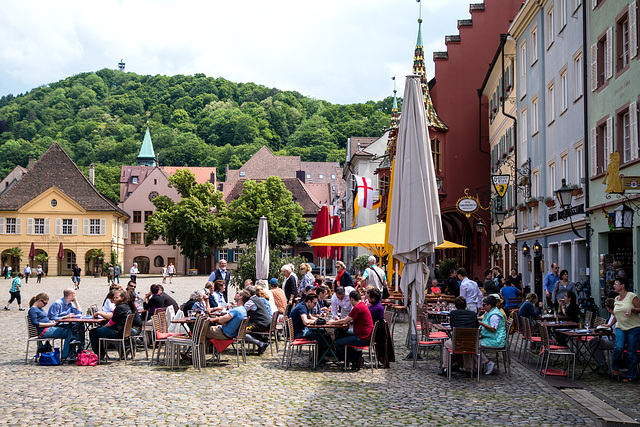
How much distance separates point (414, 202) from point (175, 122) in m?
116

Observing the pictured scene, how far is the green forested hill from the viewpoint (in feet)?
370

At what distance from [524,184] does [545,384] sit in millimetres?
15711

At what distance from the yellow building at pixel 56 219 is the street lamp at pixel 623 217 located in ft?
209

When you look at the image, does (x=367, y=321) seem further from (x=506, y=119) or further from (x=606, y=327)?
(x=506, y=119)

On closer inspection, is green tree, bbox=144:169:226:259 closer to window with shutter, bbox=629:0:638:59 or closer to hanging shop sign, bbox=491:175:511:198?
hanging shop sign, bbox=491:175:511:198

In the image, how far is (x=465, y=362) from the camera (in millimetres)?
11625

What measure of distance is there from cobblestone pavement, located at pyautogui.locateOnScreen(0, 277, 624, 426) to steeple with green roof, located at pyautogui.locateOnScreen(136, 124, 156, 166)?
99622 millimetres

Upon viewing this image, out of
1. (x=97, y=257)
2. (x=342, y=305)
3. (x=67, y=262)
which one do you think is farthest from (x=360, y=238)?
(x=67, y=262)

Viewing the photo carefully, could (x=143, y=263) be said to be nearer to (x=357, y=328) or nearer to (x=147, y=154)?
(x=147, y=154)

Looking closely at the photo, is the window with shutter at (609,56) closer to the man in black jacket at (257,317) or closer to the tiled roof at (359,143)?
the man in black jacket at (257,317)

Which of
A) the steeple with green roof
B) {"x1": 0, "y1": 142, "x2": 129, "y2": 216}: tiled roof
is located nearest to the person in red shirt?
{"x1": 0, "y1": 142, "x2": 129, "y2": 216}: tiled roof

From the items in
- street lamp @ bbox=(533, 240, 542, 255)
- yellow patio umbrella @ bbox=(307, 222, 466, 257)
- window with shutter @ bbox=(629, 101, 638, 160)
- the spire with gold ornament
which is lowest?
street lamp @ bbox=(533, 240, 542, 255)

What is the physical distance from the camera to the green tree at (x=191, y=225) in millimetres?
70375

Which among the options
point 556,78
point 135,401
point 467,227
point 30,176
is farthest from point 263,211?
point 135,401
